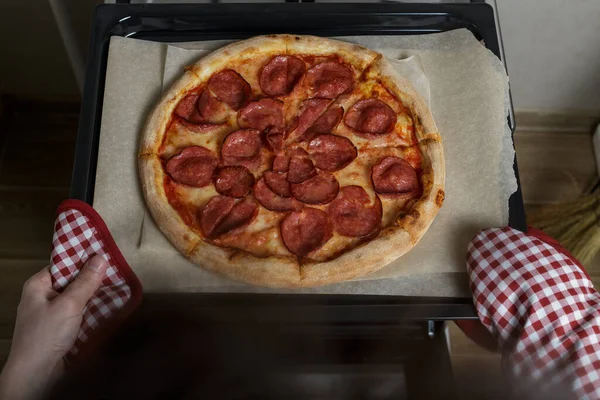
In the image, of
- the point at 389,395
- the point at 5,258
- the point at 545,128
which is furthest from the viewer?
the point at 545,128

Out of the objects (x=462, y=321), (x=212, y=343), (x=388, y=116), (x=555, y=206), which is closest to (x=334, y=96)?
(x=388, y=116)

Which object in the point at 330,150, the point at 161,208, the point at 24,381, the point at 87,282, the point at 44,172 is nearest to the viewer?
the point at 24,381

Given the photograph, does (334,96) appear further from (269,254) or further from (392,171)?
(269,254)

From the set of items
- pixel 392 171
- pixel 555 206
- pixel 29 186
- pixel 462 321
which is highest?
pixel 392 171

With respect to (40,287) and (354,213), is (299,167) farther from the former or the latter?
(40,287)

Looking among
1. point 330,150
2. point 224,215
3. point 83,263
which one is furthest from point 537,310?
point 83,263

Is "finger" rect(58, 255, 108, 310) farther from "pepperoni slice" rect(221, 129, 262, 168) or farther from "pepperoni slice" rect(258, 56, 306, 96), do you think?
"pepperoni slice" rect(258, 56, 306, 96)
